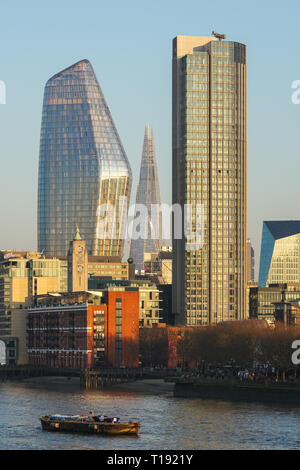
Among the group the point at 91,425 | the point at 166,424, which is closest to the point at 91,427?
the point at 91,425

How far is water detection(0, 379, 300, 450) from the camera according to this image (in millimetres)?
129875

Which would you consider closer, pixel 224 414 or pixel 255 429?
pixel 255 429

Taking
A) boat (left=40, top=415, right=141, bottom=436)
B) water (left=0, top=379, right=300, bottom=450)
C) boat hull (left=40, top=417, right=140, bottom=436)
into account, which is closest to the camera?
water (left=0, top=379, right=300, bottom=450)

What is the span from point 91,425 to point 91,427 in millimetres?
250

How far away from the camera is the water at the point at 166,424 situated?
130 metres

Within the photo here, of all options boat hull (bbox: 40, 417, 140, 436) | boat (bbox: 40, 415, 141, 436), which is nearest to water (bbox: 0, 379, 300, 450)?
boat hull (bbox: 40, 417, 140, 436)

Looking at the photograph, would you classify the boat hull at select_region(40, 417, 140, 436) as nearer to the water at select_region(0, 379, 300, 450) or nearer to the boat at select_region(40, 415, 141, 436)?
A: the boat at select_region(40, 415, 141, 436)

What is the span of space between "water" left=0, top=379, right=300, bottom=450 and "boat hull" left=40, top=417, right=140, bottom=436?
138 cm

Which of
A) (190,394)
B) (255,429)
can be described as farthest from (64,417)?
(190,394)

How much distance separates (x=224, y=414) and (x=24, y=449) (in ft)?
132

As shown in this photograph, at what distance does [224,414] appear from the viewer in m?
159

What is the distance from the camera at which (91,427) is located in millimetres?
140125
